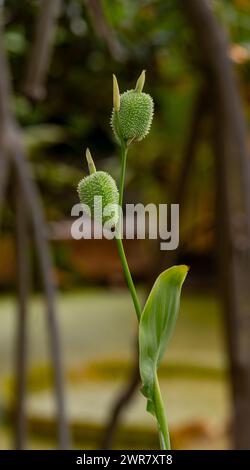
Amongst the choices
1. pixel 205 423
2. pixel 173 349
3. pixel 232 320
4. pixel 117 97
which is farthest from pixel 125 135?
pixel 173 349

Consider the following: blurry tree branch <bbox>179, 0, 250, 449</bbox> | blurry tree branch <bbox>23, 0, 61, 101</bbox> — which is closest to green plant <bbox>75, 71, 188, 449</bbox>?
blurry tree branch <bbox>23, 0, 61, 101</bbox>

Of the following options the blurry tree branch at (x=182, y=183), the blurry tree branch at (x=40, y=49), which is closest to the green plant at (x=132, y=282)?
the blurry tree branch at (x=40, y=49)

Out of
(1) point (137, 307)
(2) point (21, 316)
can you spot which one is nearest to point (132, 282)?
(1) point (137, 307)

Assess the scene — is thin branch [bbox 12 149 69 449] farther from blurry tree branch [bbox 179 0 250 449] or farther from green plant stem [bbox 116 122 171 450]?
green plant stem [bbox 116 122 171 450]

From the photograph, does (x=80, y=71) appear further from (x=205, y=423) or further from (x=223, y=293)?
(x=205, y=423)

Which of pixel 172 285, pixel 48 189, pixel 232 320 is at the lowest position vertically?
pixel 172 285

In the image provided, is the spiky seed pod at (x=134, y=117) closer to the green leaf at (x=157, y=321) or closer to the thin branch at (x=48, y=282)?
the green leaf at (x=157, y=321)

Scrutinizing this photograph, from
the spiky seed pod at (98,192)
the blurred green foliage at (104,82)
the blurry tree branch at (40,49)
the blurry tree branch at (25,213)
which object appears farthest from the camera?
the blurred green foliage at (104,82)
